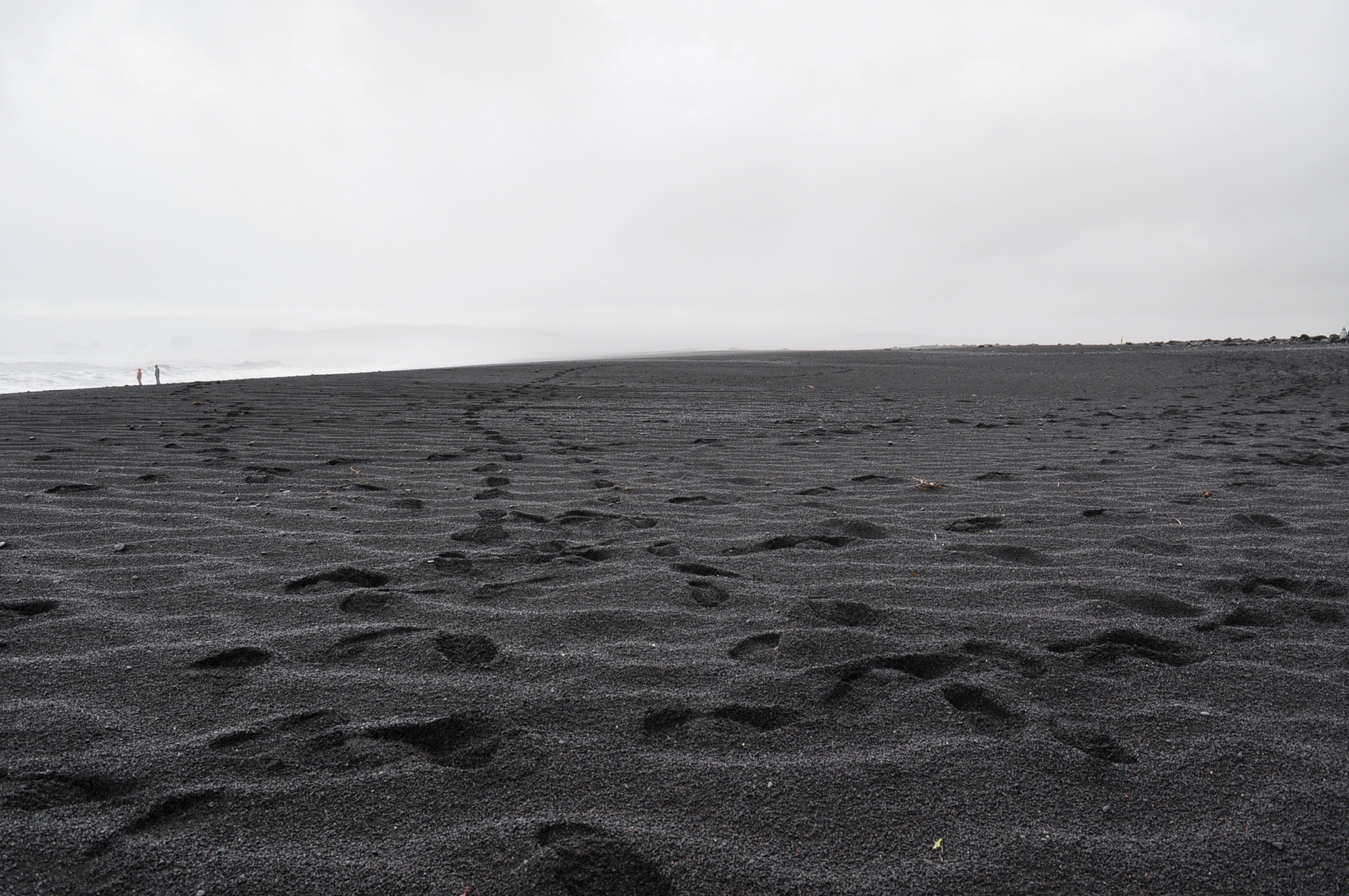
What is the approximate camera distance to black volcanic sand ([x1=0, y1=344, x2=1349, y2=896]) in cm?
144

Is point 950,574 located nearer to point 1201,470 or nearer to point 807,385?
point 1201,470

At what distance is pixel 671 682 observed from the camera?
2.08 meters

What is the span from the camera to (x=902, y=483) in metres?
4.62

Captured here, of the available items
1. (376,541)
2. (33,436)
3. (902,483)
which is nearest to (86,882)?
(376,541)

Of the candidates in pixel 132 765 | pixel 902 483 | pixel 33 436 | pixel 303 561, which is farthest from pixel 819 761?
pixel 33 436

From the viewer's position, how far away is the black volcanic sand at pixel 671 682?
56.7 inches

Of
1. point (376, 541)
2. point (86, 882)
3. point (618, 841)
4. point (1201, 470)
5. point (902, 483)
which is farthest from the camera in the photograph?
point (1201, 470)

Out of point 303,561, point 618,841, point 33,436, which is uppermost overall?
point 33,436

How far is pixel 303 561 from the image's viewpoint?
3043 mm

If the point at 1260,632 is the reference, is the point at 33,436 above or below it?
above

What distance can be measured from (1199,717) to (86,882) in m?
2.48

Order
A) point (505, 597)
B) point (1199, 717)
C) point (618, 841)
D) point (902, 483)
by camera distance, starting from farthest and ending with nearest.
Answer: point (902, 483), point (505, 597), point (1199, 717), point (618, 841)

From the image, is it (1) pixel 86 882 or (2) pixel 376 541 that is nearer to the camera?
(1) pixel 86 882

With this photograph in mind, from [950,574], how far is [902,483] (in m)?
1.74
